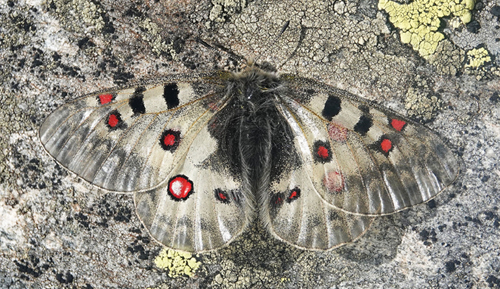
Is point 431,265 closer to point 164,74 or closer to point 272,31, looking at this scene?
point 272,31

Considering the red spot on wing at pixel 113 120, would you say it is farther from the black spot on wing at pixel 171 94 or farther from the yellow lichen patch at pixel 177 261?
the yellow lichen patch at pixel 177 261

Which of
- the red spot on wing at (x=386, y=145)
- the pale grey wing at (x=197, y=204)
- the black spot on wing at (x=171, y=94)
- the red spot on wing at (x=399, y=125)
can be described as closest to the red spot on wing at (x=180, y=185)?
the pale grey wing at (x=197, y=204)

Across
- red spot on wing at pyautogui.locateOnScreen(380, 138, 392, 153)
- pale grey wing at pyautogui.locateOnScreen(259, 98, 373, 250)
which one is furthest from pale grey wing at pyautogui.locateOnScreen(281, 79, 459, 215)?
pale grey wing at pyautogui.locateOnScreen(259, 98, 373, 250)

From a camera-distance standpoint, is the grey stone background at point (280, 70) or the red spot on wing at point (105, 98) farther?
the grey stone background at point (280, 70)

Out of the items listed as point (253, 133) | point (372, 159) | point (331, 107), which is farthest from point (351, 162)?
point (253, 133)

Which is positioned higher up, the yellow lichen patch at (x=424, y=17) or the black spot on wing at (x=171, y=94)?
the yellow lichen patch at (x=424, y=17)

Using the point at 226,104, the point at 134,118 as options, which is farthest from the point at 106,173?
the point at 226,104
